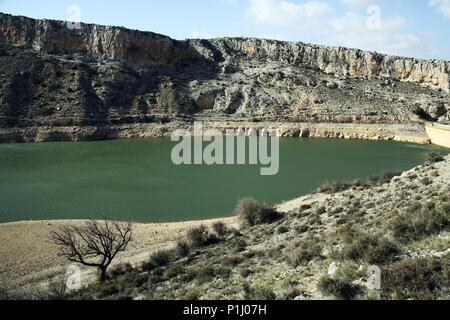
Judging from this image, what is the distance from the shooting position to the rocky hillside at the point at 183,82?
Result: 201 feet

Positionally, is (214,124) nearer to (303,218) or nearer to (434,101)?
(434,101)

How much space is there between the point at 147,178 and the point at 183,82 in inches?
1527

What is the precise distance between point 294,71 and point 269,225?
60622 millimetres

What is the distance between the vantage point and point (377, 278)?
8273mm

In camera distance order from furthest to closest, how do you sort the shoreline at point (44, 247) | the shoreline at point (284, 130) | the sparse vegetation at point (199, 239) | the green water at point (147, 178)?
the shoreline at point (284, 130) < the green water at point (147, 178) < the sparse vegetation at point (199, 239) < the shoreline at point (44, 247)

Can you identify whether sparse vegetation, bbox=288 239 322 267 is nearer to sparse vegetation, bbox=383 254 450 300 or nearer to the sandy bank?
sparse vegetation, bbox=383 254 450 300

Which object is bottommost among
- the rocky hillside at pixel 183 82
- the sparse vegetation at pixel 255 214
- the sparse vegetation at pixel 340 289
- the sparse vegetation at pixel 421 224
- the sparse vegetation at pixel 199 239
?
the sparse vegetation at pixel 199 239

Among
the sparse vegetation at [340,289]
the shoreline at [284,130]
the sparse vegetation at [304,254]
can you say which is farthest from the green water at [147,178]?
the sparse vegetation at [340,289]

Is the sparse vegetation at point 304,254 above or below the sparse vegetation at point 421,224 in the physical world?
below

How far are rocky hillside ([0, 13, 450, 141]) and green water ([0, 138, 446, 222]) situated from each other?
935cm

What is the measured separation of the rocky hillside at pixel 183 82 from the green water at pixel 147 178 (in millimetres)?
9347

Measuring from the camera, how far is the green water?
26438 mm

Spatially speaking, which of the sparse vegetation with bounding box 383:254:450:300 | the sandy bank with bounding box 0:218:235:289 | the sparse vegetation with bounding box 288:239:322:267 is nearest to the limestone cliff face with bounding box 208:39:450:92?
the sandy bank with bounding box 0:218:235:289

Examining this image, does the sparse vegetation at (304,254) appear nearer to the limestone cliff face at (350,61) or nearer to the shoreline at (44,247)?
the shoreline at (44,247)
